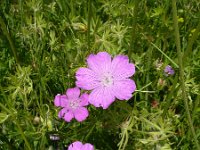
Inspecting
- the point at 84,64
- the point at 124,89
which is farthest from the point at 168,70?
the point at 124,89

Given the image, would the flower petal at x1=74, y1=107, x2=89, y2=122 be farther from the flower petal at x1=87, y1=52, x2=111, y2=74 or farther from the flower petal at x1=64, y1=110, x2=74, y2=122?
the flower petal at x1=87, y1=52, x2=111, y2=74

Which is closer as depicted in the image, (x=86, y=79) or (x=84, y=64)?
(x=86, y=79)

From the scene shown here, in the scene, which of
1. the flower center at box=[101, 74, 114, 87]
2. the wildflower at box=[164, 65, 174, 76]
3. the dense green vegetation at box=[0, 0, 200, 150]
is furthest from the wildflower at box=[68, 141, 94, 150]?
the wildflower at box=[164, 65, 174, 76]

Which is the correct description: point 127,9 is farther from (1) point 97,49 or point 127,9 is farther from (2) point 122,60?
(2) point 122,60

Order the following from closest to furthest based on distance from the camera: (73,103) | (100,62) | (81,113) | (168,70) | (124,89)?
(124,89) → (100,62) → (81,113) → (73,103) → (168,70)

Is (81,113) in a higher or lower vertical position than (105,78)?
lower

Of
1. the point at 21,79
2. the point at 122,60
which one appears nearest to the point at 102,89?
the point at 122,60

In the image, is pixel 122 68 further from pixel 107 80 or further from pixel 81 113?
pixel 81 113
